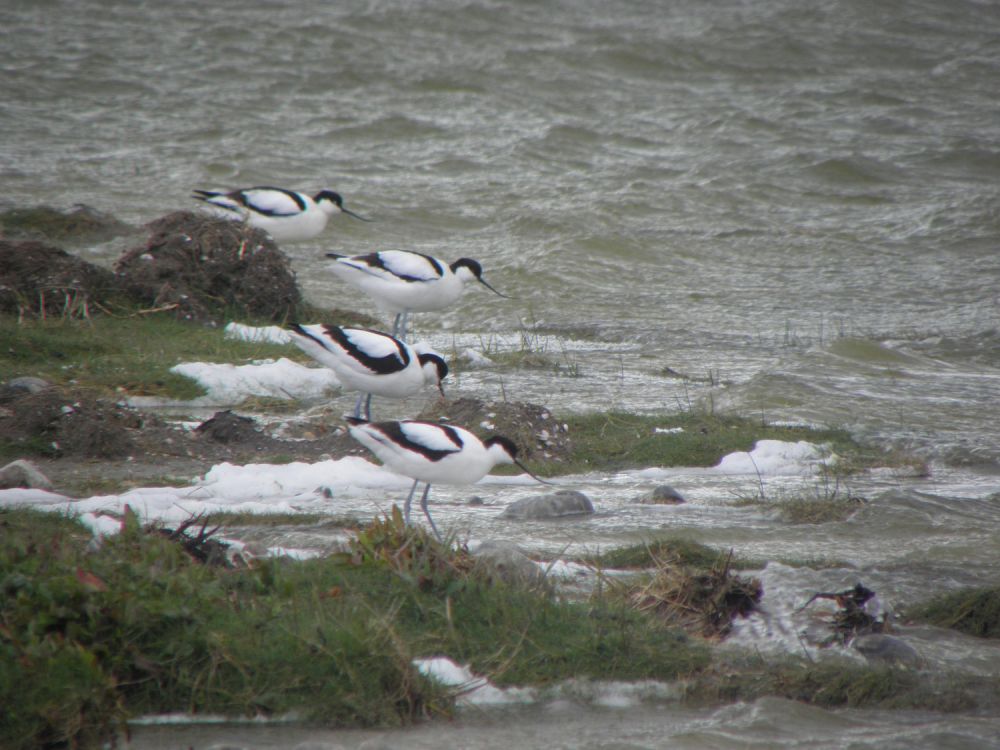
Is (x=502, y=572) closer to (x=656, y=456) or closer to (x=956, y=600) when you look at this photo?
(x=956, y=600)

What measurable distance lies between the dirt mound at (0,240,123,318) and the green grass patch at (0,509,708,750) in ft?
19.5

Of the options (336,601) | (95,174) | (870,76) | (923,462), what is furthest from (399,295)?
(870,76)

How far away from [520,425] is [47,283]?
507cm

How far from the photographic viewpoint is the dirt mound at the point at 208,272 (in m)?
10.8

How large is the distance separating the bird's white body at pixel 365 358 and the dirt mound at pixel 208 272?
3.05m

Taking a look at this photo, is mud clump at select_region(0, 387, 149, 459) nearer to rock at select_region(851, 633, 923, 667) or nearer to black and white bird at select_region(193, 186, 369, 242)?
rock at select_region(851, 633, 923, 667)

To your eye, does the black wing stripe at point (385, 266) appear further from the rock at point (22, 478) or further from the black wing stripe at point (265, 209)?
the rock at point (22, 478)

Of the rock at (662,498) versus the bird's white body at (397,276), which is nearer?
the rock at (662,498)

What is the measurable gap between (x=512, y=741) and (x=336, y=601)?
92 centimetres

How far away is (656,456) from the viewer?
7.72 meters

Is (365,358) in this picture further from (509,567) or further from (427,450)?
(509,567)

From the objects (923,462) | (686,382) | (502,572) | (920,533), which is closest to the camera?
(502,572)

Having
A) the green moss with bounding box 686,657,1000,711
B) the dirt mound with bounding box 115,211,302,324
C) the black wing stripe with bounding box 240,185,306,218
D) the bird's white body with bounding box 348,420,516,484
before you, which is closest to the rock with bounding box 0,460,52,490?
the bird's white body with bounding box 348,420,516,484

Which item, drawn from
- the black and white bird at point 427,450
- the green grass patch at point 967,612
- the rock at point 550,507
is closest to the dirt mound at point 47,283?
the black and white bird at point 427,450
